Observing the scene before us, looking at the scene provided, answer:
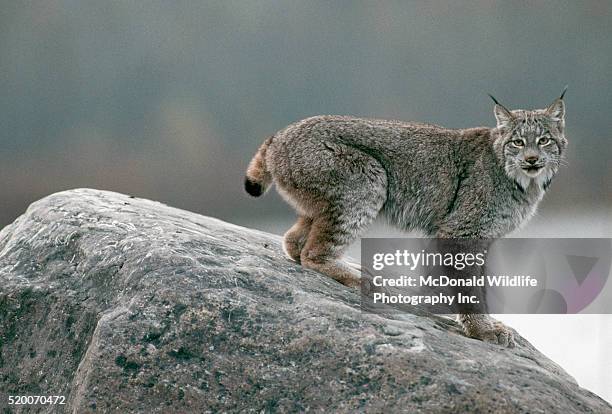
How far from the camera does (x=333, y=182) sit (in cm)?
635

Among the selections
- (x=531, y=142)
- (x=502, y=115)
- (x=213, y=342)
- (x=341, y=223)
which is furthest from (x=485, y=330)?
(x=213, y=342)

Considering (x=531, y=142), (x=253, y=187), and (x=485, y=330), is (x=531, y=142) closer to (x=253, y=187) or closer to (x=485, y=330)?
(x=485, y=330)

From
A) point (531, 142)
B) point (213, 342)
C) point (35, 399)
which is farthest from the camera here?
point (531, 142)

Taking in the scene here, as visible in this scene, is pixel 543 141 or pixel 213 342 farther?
pixel 543 141

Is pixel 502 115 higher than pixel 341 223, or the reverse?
pixel 502 115

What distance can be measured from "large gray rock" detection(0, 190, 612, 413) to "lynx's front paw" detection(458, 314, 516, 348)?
31cm

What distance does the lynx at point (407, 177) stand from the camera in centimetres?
638

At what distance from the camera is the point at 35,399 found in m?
5.42

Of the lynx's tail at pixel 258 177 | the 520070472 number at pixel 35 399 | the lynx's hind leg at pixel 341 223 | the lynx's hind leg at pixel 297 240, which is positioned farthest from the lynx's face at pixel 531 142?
the 520070472 number at pixel 35 399

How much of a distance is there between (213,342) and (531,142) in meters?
3.32

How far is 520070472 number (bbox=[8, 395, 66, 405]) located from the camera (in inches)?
206

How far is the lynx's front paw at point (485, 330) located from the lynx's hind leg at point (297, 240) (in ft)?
4.80

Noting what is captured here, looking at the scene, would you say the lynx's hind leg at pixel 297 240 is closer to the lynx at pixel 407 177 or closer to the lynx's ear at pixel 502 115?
the lynx at pixel 407 177

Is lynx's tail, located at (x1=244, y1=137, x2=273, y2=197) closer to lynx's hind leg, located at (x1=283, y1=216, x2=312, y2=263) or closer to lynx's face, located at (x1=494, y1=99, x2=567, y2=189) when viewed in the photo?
lynx's hind leg, located at (x1=283, y1=216, x2=312, y2=263)
